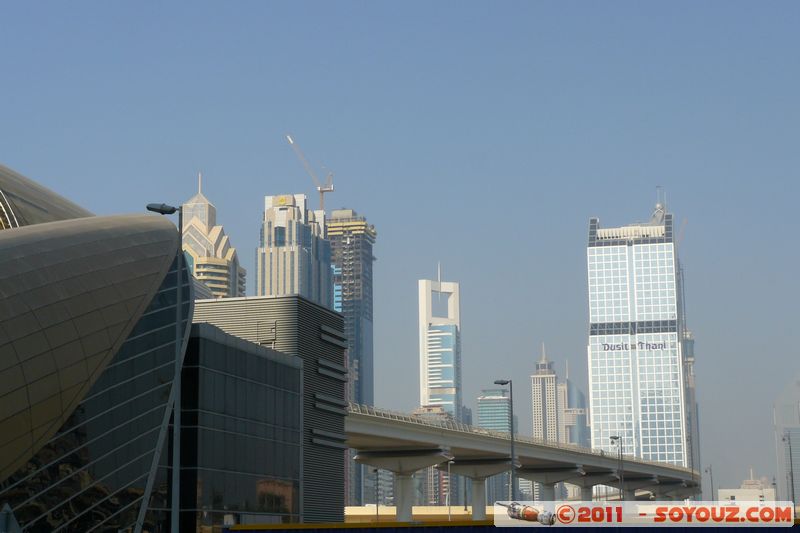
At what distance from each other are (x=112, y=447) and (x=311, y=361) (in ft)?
89.5

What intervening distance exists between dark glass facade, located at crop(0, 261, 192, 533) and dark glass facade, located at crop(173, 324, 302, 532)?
3.54 meters

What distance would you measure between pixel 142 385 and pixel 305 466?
23303mm

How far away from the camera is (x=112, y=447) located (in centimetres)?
5603

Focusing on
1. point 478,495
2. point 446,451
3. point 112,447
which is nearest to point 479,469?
point 478,495

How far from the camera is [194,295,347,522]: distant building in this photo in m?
80.4

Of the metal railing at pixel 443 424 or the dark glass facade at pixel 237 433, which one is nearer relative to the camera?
the dark glass facade at pixel 237 433

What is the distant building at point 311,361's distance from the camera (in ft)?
264

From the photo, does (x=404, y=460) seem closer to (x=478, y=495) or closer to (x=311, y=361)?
(x=478, y=495)

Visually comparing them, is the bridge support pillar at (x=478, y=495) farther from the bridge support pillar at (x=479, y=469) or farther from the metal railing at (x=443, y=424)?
the metal railing at (x=443, y=424)

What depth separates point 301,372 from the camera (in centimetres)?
7750

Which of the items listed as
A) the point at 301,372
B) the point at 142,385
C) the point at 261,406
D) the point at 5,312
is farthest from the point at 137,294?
the point at 301,372

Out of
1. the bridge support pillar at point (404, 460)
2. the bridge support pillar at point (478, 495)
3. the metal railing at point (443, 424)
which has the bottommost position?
the bridge support pillar at point (478, 495)

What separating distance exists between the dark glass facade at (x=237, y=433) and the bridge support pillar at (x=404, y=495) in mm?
74710

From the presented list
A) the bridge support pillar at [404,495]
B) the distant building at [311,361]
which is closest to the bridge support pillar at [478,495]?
the bridge support pillar at [404,495]
